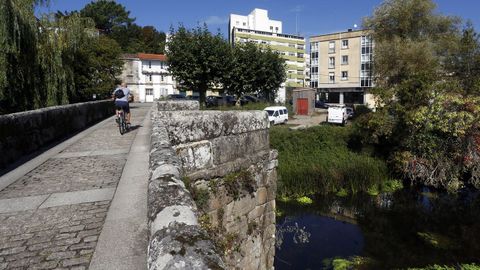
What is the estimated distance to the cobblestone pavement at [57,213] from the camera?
269cm

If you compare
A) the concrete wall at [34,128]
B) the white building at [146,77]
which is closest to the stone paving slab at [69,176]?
the concrete wall at [34,128]

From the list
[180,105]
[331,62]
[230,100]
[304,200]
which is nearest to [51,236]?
[180,105]

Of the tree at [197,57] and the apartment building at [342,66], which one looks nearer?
the tree at [197,57]

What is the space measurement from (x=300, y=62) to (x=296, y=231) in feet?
247

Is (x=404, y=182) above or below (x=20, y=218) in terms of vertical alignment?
below

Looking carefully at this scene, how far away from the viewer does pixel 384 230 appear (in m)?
13.2

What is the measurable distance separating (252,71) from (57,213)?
3019 cm

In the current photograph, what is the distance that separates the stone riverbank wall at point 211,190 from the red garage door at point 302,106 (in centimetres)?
3357

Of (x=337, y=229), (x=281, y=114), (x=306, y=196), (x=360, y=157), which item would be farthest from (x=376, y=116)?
(x=281, y=114)

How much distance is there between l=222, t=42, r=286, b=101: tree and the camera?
103ft

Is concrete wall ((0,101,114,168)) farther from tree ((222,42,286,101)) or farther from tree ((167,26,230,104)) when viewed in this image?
tree ((222,42,286,101))

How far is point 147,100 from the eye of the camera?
5662 centimetres

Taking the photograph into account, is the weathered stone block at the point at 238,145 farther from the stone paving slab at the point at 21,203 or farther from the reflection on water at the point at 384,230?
the reflection on water at the point at 384,230

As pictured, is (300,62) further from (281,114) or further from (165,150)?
(165,150)
